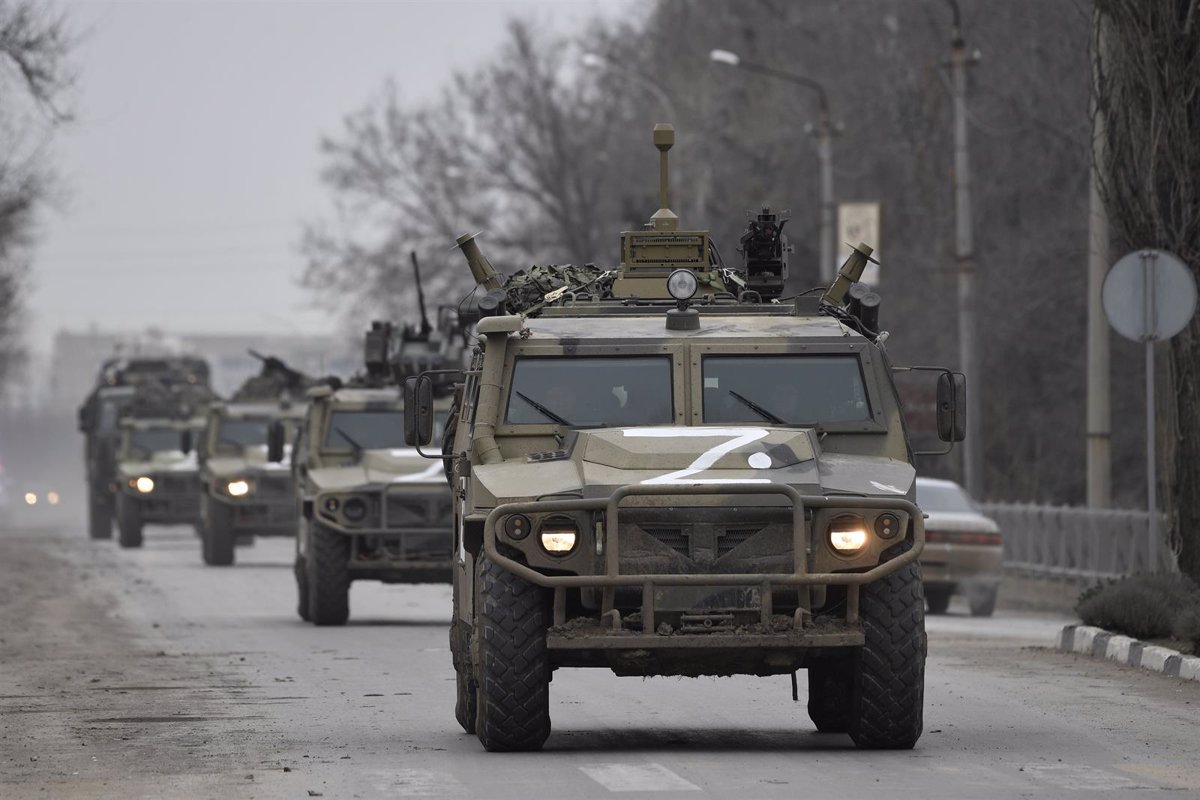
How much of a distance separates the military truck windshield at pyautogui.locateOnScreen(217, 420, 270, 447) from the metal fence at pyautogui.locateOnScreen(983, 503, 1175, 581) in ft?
33.6

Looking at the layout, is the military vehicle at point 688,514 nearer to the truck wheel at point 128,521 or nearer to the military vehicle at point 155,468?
the military vehicle at point 155,468

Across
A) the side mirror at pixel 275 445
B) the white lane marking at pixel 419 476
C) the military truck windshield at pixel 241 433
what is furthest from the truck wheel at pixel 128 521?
the white lane marking at pixel 419 476

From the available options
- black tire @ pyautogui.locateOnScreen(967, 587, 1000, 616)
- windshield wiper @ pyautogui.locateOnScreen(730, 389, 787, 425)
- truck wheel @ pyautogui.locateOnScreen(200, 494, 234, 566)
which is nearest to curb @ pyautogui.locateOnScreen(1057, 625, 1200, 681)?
windshield wiper @ pyautogui.locateOnScreen(730, 389, 787, 425)

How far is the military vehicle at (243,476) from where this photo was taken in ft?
116

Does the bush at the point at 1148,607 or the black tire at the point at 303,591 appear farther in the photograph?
the black tire at the point at 303,591

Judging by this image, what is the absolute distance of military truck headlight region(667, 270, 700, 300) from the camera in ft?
44.6

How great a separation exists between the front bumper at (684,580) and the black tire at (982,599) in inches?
574

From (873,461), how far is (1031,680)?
4474mm

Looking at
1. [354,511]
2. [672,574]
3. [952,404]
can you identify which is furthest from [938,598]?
[672,574]

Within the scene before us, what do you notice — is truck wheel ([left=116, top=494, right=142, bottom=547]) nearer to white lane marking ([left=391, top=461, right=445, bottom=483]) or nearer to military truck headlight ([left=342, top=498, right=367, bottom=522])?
white lane marking ([left=391, top=461, right=445, bottom=483])

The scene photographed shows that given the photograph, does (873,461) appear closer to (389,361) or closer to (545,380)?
(545,380)

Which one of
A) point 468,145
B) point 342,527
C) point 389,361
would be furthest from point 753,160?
point 342,527

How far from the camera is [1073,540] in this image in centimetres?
2938

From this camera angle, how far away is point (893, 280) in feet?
159
